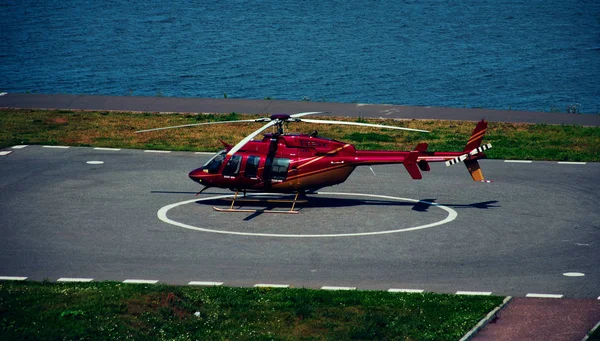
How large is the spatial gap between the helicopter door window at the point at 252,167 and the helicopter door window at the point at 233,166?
365mm

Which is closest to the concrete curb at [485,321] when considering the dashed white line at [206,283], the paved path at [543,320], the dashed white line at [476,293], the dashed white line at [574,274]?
the paved path at [543,320]

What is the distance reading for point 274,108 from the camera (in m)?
61.8

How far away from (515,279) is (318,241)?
316 inches

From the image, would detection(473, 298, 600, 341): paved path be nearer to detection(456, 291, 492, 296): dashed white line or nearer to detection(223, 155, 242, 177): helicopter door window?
detection(456, 291, 492, 296): dashed white line

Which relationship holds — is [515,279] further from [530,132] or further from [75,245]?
[530,132]

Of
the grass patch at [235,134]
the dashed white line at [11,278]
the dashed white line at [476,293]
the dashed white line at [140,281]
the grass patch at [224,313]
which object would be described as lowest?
the dashed white line at [11,278]

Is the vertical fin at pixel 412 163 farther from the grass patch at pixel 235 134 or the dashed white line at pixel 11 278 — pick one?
the dashed white line at pixel 11 278

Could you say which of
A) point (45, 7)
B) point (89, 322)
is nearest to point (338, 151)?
point (89, 322)

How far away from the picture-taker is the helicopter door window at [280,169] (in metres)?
38.6

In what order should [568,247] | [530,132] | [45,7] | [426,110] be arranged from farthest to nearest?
[45,7], [426,110], [530,132], [568,247]

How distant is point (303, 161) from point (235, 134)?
54.5ft

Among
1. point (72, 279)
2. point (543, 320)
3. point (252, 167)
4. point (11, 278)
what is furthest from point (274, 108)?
point (543, 320)

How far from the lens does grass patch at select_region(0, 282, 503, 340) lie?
26531 mm

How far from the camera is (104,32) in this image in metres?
132
